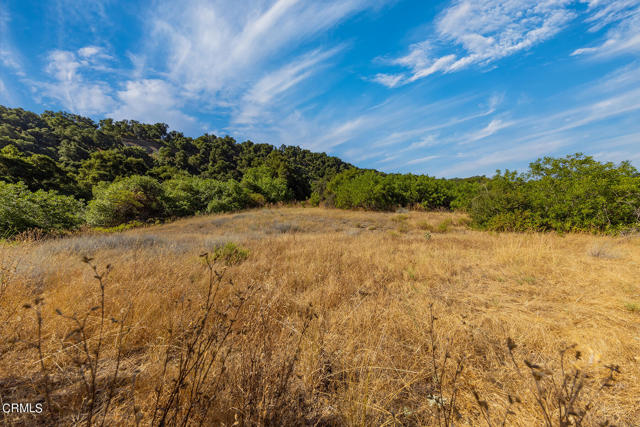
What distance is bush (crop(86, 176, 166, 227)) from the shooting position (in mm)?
14055

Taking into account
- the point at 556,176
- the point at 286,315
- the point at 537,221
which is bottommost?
the point at 286,315

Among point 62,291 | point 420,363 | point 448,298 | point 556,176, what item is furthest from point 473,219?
point 62,291

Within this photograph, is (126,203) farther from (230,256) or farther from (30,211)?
(230,256)

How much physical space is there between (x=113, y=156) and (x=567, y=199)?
43.3m

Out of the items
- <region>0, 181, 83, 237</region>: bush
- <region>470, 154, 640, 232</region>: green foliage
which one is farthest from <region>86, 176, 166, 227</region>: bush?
<region>470, 154, 640, 232</region>: green foliage

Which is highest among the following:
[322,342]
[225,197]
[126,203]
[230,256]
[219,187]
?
[219,187]

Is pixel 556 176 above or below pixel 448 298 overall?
above

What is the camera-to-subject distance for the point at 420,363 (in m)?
2.04

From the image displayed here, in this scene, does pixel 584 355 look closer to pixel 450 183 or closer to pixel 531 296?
pixel 531 296

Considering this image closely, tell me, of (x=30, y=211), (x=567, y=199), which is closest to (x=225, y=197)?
(x=30, y=211)

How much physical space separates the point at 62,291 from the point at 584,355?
6.09 m

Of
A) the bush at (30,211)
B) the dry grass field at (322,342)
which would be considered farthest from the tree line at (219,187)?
the dry grass field at (322,342)

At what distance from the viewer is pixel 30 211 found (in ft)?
23.6

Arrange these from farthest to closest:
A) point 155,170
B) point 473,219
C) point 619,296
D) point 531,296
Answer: point 155,170 → point 473,219 → point 531,296 → point 619,296
